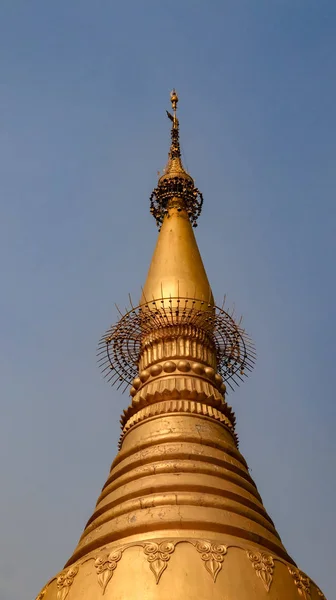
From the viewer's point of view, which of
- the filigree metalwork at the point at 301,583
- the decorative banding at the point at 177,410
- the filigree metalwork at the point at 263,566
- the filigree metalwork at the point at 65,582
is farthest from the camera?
the decorative banding at the point at 177,410

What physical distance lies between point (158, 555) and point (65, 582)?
1272 millimetres

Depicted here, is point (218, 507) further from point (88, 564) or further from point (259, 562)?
point (88, 564)

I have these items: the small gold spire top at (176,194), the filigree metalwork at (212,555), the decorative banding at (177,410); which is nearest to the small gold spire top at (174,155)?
the small gold spire top at (176,194)

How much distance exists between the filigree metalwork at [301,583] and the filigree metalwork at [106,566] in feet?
6.73

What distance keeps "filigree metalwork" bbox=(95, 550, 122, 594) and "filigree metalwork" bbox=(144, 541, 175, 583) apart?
35 cm

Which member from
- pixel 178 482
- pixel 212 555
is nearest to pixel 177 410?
pixel 178 482

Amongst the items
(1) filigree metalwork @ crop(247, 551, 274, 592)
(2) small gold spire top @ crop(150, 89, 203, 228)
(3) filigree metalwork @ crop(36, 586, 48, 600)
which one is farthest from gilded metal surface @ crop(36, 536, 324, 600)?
(2) small gold spire top @ crop(150, 89, 203, 228)

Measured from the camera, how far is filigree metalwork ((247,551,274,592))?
9477mm

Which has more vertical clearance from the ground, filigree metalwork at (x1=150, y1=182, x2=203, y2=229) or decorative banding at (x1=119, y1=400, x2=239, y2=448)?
filigree metalwork at (x1=150, y1=182, x2=203, y2=229)

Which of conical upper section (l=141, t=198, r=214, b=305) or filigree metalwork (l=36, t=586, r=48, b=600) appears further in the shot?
conical upper section (l=141, t=198, r=214, b=305)

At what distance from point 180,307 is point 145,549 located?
5.15m

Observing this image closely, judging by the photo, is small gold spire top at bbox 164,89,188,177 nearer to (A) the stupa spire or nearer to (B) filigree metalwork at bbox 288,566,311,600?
(A) the stupa spire

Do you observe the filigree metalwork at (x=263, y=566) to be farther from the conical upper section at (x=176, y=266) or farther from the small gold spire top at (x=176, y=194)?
the small gold spire top at (x=176, y=194)

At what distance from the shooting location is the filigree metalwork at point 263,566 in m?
9.48
